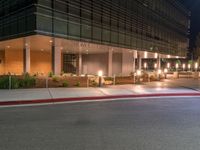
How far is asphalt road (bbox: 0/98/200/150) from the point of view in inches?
264

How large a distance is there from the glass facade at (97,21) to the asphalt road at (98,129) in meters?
16.8

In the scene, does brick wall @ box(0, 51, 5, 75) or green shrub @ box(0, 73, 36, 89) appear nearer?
green shrub @ box(0, 73, 36, 89)

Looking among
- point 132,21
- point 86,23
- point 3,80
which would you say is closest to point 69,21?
point 86,23

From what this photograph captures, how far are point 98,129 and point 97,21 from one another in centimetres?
2736

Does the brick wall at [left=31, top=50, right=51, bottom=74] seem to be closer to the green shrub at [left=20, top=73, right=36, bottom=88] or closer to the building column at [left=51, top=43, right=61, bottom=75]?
the building column at [left=51, top=43, right=61, bottom=75]

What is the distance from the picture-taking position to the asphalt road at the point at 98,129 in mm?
6711

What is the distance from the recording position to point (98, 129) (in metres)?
8.38

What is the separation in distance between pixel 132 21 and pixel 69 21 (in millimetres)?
16290

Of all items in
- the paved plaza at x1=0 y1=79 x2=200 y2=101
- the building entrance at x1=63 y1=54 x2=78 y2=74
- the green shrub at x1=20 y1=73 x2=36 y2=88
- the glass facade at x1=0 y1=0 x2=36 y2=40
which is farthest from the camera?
the building entrance at x1=63 y1=54 x2=78 y2=74

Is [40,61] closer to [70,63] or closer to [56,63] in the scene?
[70,63]

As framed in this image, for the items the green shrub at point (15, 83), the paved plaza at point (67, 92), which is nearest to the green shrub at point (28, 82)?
the green shrub at point (15, 83)

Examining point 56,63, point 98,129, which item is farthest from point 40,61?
A: point 98,129

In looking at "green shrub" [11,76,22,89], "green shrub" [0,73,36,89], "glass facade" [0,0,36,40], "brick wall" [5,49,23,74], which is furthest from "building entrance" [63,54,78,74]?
"green shrub" [11,76,22,89]

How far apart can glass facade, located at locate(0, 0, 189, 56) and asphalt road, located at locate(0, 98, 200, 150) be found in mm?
16798
